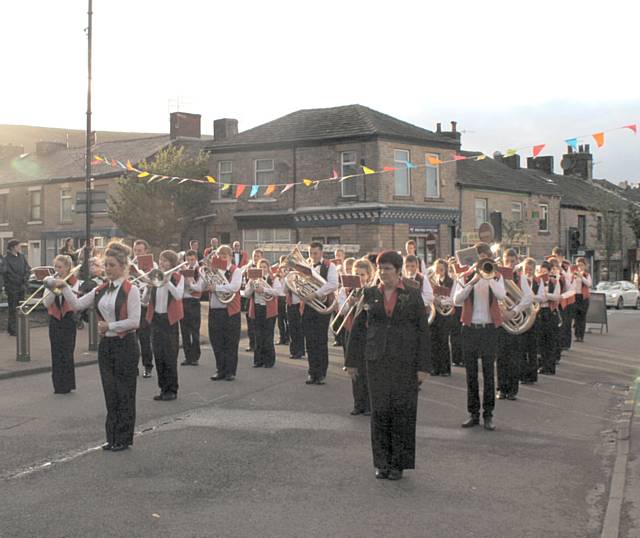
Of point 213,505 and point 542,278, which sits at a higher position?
point 542,278

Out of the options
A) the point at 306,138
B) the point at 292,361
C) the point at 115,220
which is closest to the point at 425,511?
the point at 292,361

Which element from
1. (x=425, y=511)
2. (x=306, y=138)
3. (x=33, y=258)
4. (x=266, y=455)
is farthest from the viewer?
(x=33, y=258)

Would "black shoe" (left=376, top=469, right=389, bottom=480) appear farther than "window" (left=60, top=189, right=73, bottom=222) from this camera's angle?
No

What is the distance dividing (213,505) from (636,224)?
44.3 metres

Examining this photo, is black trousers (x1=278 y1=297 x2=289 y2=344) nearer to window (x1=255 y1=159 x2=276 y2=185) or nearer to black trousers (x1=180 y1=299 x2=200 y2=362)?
black trousers (x1=180 y1=299 x2=200 y2=362)

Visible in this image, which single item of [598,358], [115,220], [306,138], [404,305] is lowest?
[598,358]

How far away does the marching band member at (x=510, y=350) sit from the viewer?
10.4 meters

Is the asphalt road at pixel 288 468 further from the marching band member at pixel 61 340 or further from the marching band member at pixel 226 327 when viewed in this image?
the marching band member at pixel 226 327

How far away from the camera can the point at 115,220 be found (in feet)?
122

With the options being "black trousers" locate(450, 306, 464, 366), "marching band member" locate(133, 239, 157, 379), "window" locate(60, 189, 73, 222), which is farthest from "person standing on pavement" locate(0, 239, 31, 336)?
"window" locate(60, 189, 73, 222)

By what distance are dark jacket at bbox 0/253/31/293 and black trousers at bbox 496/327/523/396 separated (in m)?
11.5

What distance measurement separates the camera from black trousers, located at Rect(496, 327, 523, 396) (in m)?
10.5

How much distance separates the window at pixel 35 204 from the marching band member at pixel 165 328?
35984 mm

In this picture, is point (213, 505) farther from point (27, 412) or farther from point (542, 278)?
point (542, 278)
